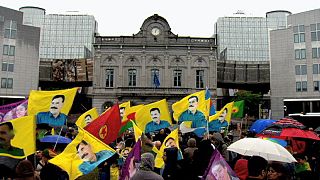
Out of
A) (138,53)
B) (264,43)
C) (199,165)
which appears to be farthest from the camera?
(264,43)

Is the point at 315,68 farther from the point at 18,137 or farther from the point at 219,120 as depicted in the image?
the point at 18,137

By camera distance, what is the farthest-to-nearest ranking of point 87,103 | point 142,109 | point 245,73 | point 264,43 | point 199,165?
point 264,43 → point 245,73 → point 87,103 → point 142,109 → point 199,165

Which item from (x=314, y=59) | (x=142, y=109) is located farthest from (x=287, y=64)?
(x=142, y=109)

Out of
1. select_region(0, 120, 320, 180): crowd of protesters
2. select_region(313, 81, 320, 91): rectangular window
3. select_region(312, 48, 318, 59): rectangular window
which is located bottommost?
select_region(0, 120, 320, 180): crowd of protesters

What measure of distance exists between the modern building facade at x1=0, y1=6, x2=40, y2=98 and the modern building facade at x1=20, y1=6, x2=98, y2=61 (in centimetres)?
2962

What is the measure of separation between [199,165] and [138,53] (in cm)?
3833

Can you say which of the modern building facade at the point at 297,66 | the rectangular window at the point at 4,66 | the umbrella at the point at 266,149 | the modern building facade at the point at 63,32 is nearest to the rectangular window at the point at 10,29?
the rectangular window at the point at 4,66

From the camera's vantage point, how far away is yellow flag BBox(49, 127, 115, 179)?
701 centimetres

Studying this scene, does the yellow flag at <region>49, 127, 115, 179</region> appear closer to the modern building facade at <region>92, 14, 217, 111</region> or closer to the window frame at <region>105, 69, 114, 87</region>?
the modern building facade at <region>92, 14, 217, 111</region>

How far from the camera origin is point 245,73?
183 ft

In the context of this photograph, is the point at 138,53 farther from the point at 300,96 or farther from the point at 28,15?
the point at 28,15

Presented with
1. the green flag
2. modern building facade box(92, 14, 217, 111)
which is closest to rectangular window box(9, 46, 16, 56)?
modern building facade box(92, 14, 217, 111)

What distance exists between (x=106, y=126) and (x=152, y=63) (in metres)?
36.6

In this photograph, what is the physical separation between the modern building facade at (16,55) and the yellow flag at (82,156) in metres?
42.6
